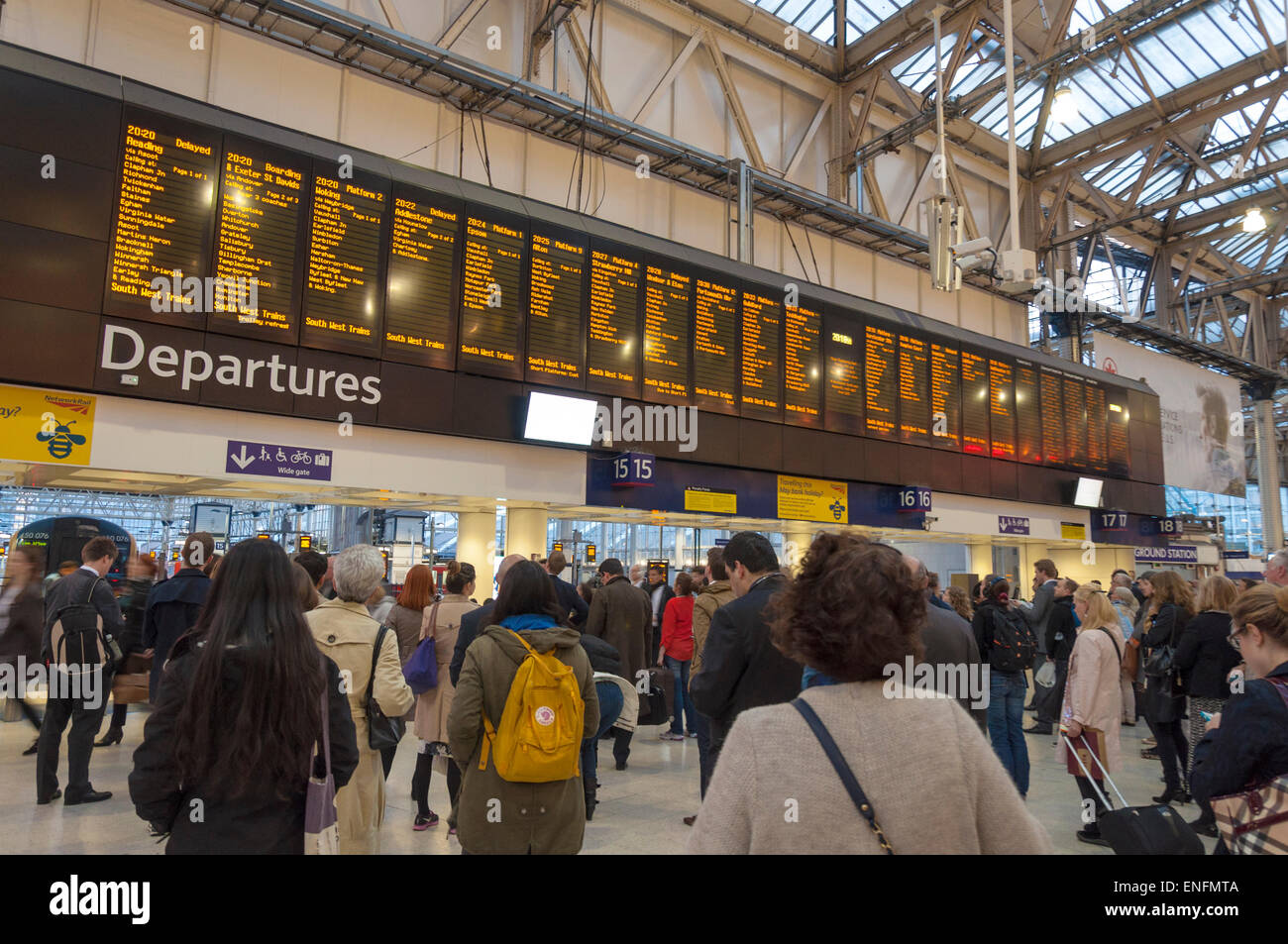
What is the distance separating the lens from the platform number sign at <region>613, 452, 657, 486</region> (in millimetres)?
9172

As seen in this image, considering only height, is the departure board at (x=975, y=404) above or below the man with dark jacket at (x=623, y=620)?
above

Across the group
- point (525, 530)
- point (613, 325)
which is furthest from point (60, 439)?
point (613, 325)

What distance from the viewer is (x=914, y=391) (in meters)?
12.5

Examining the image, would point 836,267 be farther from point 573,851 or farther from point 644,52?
point 573,851

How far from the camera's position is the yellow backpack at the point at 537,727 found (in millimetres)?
2783

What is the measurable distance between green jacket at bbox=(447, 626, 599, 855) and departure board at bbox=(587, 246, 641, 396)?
6.34 meters

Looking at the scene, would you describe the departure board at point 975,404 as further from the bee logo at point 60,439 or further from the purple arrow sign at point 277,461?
the bee logo at point 60,439

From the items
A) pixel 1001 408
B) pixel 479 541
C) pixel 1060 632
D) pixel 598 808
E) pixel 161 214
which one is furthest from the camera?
pixel 1001 408

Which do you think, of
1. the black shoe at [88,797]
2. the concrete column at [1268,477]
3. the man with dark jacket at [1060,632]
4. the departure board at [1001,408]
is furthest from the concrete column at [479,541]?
the concrete column at [1268,477]

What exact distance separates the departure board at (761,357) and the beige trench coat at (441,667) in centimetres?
620

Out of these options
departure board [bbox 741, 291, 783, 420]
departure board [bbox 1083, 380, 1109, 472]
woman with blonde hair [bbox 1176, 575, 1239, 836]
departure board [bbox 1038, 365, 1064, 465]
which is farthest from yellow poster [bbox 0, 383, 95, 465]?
departure board [bbox 1083, 380, 1109, 472]

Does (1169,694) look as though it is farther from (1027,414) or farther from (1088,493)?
(1088,493)

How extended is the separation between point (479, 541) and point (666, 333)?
3.42 metres

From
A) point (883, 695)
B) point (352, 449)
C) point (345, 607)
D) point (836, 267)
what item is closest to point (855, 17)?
point (836, 267)
